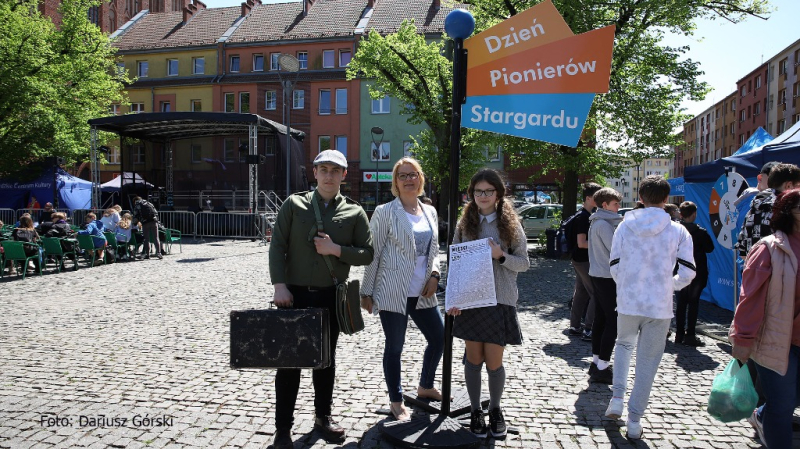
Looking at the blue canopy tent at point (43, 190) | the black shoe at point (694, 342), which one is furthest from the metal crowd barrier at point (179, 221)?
the black shoe at point (694, 342)

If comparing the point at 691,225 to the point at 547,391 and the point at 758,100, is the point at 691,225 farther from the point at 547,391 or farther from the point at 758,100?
the point at 758,100

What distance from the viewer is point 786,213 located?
2975 mm

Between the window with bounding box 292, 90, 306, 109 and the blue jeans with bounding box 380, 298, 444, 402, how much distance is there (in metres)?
37.1

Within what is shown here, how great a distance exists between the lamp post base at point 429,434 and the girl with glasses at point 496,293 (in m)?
0.15

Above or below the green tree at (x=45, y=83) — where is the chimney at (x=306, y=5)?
above

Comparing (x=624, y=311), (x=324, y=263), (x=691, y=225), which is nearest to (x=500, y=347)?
(x=624, y=311)

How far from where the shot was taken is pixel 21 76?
24.6 metres

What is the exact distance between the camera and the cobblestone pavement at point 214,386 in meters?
3.66

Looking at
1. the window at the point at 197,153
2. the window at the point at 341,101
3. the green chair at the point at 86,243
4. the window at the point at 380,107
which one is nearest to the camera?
the green chair at the point at 86,243

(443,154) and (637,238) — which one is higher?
(443,154)

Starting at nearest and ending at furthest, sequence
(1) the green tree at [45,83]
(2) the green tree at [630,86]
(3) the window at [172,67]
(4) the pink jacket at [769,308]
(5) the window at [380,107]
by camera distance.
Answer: (4) the pink jacket at [769,308], (2) the green tree at [630,86], (1) the green tree at [45,83], (5) the window at [380,107], (3) the window at [172,67]

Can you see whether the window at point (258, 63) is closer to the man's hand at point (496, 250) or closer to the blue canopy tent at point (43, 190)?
the blue canopy tent at point (43, 190)

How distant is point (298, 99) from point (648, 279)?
38.0m

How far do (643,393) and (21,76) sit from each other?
28.6 meters
